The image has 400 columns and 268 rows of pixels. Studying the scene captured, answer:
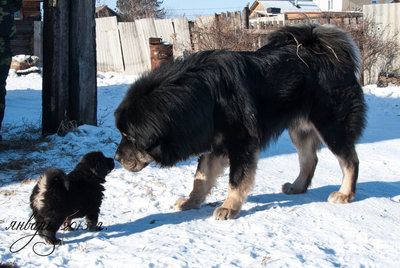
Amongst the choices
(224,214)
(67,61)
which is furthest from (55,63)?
(224,214)

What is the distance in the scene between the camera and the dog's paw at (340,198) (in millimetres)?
3908

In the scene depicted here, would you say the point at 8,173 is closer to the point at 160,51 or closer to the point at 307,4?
the point at 160,51

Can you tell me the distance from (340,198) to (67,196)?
256 cm

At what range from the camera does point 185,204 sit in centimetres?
376

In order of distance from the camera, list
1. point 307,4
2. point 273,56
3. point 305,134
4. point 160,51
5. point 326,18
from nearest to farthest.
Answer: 1. point 273,56
2. point 305,134
3. point 160,51
4. point 326,18
5. point 307,4

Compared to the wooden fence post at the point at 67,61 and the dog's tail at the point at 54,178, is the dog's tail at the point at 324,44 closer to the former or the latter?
the dog's tail at the point at 54,178

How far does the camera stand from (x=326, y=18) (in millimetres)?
13727

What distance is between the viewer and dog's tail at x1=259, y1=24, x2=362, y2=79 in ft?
13.3

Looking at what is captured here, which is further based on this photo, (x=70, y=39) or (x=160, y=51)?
(x=160, y=51)

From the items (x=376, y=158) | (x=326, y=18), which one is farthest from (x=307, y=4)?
(x=376, y=158)

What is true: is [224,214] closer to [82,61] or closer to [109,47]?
[82,61]

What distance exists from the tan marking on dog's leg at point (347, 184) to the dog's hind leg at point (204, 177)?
1.14 meters

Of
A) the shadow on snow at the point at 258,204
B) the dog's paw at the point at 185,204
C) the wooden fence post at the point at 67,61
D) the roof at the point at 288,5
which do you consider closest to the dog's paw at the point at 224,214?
the shadow on snow at the point at 258,204

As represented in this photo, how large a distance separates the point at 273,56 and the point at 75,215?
235cm
